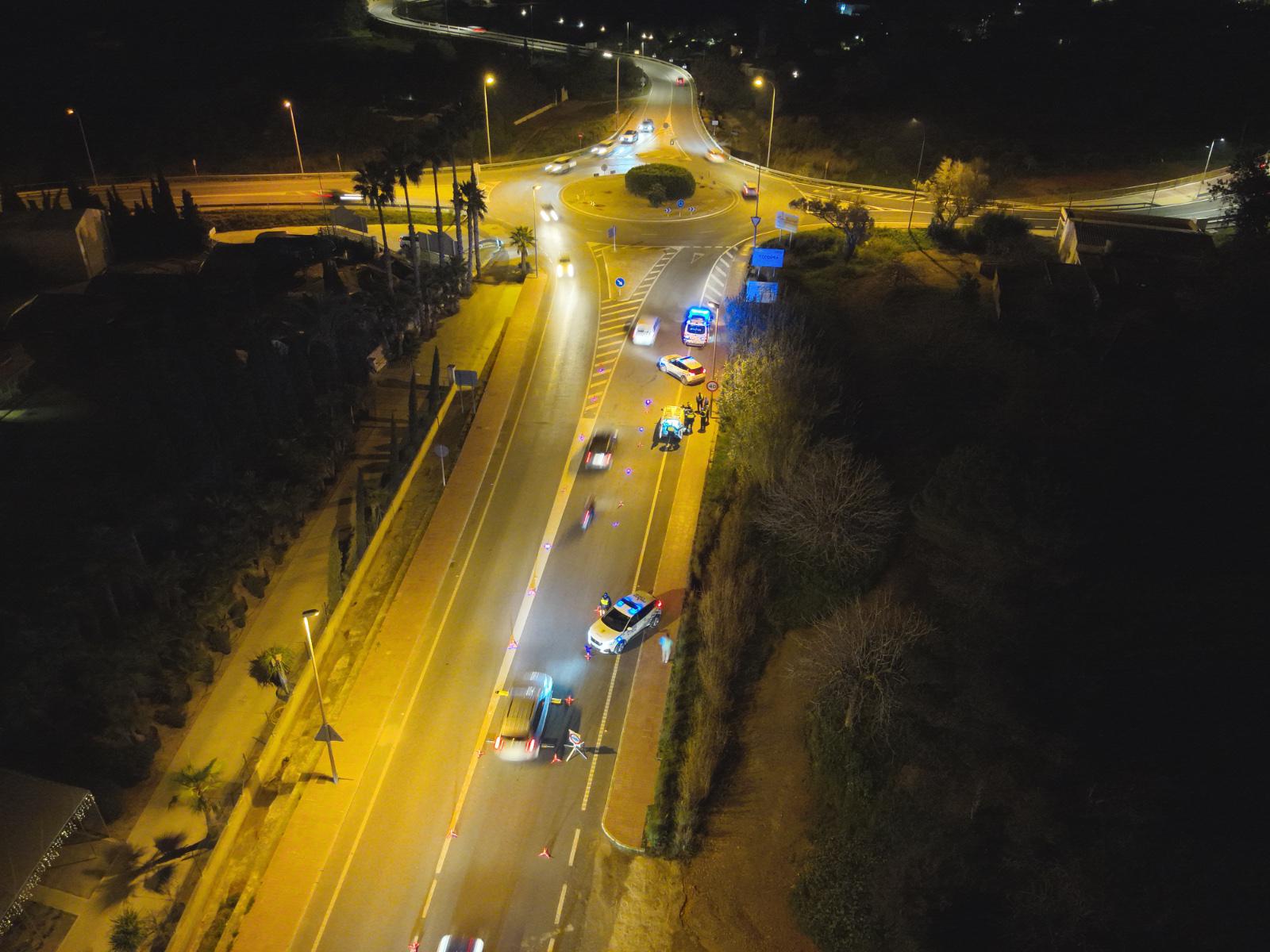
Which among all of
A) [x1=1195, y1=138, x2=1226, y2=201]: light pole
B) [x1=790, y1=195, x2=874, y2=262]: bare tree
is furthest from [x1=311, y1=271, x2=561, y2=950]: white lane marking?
[x1=1195, y1=138, x2=1226, y2=201]: light pole

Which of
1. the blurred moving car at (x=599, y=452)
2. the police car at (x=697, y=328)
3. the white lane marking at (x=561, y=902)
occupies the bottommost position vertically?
the white lane marking at (x=561, y=902)

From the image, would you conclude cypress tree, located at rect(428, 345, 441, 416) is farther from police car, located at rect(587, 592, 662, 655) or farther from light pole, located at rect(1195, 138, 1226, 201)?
light pole, located at rect(1195, 138, 1226, 201)

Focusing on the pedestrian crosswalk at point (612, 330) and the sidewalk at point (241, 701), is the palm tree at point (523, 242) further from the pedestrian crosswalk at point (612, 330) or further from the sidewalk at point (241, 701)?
the sidewalk at point (241, 701)

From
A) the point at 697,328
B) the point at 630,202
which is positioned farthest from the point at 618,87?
the point at 697,328

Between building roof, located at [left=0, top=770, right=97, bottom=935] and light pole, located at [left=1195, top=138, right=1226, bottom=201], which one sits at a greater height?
light pole, located at [left=1195, top=138, right=1226, bottom=201]

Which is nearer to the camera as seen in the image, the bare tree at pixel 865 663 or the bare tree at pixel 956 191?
the bare tree at pixel 865 663

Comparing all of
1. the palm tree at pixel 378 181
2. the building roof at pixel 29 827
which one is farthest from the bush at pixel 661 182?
the building roof at pixel 29 827

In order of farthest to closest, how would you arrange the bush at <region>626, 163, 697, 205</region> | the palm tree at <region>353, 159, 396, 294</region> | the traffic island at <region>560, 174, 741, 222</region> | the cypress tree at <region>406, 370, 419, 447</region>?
the bush at <region>626, 163, 697, 205</region> < the traffic island at <region>560, 174, 741, 222</region> < the palm tree at <region>353, 159, 396, 294</region> < the cypress tree at <region>406, 370, 419, 447</region>
